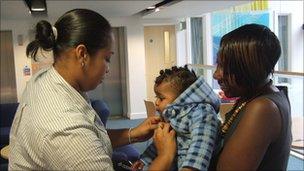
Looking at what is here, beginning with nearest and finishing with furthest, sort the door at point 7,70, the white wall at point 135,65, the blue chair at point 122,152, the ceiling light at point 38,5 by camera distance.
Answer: the blue chair at point 122,152, the ceiling light at point 38,5, the door at point 7,70, the white wall at point 135,65

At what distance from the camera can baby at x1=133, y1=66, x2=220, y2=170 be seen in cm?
127

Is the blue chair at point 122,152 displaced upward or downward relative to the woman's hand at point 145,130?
downward

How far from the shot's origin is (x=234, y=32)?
1235 millimetres

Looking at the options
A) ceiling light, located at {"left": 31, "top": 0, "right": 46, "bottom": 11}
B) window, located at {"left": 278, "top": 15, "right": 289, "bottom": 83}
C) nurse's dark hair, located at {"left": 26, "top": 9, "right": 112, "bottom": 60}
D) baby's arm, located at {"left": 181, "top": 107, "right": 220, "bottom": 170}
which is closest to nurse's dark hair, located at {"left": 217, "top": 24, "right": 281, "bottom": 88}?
baby's arm, located at {"left": 181, "top": 107, "right": 220, "bottom": 170}

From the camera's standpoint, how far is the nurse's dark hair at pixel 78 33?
3.99 ft

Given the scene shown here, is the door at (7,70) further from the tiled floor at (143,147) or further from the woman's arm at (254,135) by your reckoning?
the woman's arm at (254,135)

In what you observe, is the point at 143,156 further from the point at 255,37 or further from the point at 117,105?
the point at 117,105

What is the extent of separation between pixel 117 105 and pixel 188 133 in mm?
6966

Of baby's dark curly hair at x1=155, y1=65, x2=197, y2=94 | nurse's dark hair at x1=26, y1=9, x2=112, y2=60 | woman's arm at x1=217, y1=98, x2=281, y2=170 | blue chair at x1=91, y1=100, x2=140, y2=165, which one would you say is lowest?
blue chair at x1=91, y1=100, x2=140, y2=165

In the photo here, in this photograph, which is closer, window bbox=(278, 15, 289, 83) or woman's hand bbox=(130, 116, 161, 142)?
woman's hand bbox=(130, 116, 161, 142)

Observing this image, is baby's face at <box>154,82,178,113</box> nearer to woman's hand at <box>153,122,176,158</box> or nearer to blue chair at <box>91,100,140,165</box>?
woman's hand at <box>153,122,176,158</box>

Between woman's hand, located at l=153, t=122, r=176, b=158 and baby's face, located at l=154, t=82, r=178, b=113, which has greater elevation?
baby's face, located at l=154, t=82, r=178, b=113

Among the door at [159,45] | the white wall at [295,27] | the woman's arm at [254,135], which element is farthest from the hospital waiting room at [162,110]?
the white wall at [295,27]

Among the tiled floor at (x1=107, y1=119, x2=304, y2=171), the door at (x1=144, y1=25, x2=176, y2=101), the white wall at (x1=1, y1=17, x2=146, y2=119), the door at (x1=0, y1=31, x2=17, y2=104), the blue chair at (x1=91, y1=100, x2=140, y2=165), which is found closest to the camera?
the blue chair at (x1=91, y1=100, x2=140, y2=165)
